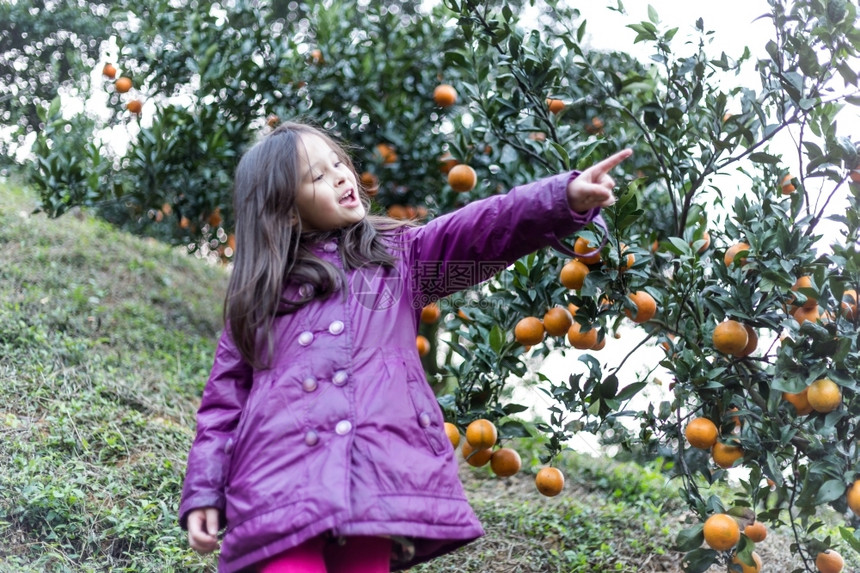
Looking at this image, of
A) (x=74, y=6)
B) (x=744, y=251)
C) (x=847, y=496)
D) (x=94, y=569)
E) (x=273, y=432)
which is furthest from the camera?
(x=74, y=6)

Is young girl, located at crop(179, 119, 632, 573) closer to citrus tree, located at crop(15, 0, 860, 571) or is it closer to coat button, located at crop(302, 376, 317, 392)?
coat button, located at crop(302, 376, 317, 392)

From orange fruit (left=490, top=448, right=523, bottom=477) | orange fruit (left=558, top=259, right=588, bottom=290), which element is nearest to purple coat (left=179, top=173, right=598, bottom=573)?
orange fruit (left=558, top=259, right=588, bottom=290)

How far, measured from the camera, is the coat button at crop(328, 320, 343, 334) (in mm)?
1578

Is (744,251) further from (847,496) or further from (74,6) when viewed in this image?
(74,6)

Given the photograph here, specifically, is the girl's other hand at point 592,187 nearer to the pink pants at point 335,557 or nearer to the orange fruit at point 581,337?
the orange fruit at point 581,337

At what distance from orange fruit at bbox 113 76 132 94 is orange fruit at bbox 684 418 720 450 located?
3068mm

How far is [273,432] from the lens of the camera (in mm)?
1497

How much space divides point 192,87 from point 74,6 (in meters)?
2.62

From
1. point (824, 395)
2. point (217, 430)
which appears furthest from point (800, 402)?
point (217, 430)

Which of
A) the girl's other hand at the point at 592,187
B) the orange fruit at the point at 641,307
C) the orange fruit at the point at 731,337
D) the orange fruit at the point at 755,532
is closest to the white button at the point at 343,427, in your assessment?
the girl's other hand at the point at 592,187

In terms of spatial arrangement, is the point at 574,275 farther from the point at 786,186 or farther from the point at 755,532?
the point at 755,532

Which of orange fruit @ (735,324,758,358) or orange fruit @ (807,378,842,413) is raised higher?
orange fruit @ (735,324,758,358)

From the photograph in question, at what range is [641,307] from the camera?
6.37ft

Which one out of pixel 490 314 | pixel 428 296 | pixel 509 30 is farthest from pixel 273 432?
pixel 509 30
